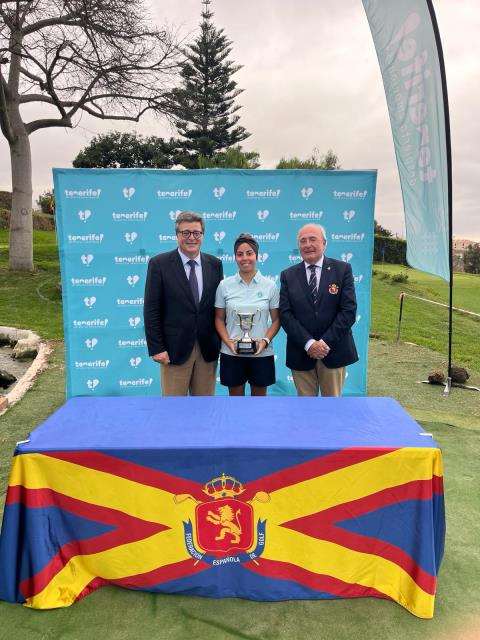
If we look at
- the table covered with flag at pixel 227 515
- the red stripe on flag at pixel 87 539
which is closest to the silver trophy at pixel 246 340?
the table covered with flag at pixel 227 515

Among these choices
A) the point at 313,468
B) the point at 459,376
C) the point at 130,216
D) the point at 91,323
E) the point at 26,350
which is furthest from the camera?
the point at 26,350

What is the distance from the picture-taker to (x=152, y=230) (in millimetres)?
4645

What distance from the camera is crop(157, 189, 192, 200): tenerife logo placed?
459 centimetres

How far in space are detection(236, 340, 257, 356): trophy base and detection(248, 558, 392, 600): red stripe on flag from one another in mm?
1317

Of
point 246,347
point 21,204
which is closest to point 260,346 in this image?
point 246,347

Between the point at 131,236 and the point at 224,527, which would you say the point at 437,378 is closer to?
the point at 131,236

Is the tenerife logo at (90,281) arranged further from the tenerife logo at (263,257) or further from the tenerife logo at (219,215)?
the tenerife logo at (263,257)

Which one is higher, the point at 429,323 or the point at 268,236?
the point at 268,236

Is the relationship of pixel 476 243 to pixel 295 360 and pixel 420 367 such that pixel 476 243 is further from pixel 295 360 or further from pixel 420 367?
pixel 295 360

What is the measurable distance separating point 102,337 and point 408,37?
13.3ft

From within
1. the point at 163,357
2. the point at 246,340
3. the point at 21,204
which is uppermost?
the point at 21,204

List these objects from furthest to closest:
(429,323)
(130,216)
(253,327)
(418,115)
A: (429,323)
(130,216)
(418,115)
(253,327)

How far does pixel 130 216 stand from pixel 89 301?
0.97m

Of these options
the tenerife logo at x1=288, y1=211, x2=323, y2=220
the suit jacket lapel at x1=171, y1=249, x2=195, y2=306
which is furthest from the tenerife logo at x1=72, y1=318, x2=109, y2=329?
the tenerife logo at x1=288, y1=211, x2=323, y2=220
